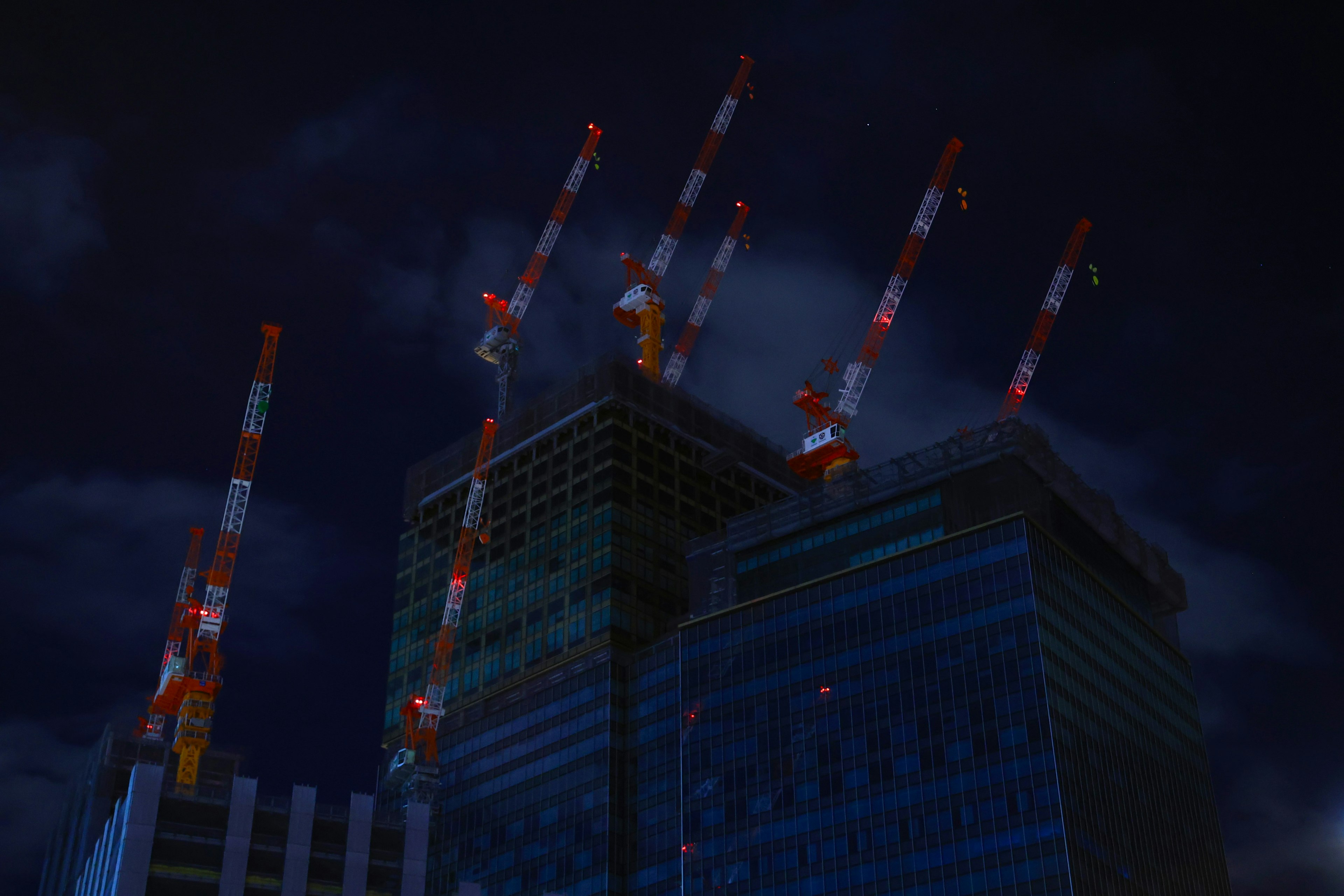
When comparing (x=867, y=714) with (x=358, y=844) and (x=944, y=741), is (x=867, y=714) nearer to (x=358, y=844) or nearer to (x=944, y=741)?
(x=944, y=741)

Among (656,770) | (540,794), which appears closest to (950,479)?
(656,770)

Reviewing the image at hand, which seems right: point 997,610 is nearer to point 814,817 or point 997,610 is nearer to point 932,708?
point 932,708

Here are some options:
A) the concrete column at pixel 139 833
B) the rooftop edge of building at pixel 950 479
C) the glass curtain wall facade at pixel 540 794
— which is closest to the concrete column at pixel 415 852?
the concrete column at pixel 139 833

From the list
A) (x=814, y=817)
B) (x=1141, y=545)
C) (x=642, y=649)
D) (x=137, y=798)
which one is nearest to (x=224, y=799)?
(x=137, y=798)

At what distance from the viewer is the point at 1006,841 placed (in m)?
141

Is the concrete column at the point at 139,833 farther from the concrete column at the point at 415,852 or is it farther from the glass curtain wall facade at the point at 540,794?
the glass curtain wall facade at the point at 540,794

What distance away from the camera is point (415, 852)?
121 m

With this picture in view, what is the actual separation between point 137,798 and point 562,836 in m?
70.4

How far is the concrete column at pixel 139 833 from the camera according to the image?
11094 cm

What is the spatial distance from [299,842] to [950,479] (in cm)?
8151

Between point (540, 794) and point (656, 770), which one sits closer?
point (656, 770)

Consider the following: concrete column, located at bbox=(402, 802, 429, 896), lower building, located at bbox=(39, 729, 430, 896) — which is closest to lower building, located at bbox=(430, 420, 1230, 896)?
concrete column, located at bbox=(402, 802, 429, 896)

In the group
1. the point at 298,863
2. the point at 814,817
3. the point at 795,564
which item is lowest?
the point at 298,863

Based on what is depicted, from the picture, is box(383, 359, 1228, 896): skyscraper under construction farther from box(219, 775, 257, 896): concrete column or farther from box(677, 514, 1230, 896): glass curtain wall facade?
box(219, 775, 257, 896): concrete column
